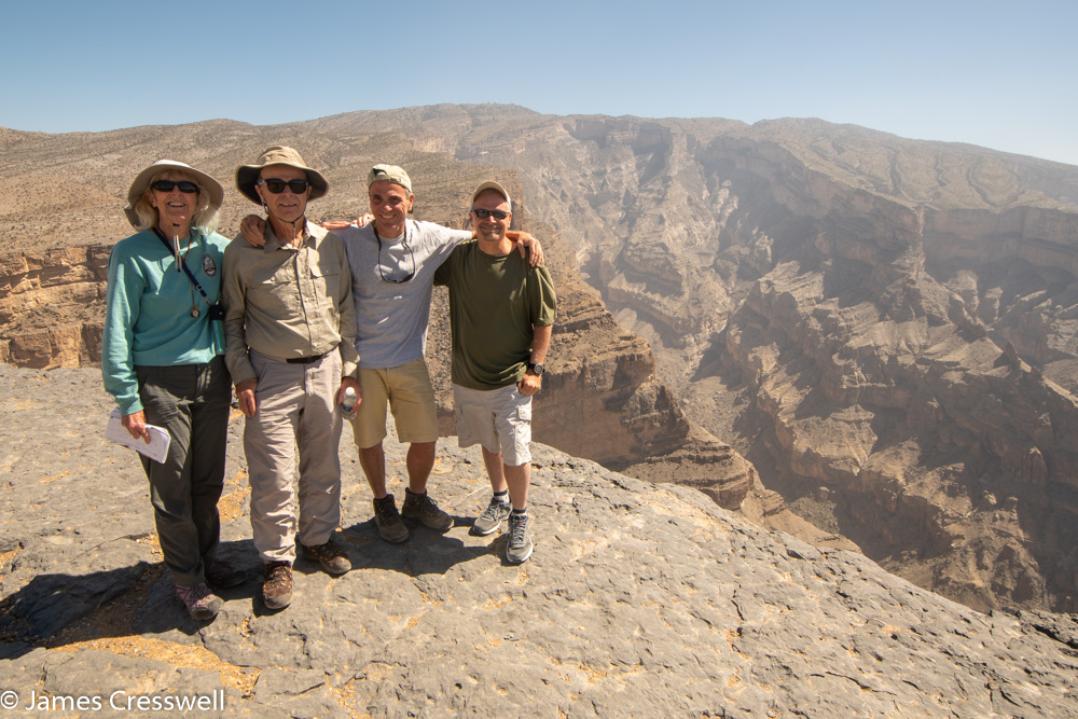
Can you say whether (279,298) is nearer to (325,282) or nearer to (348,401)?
(325,282)

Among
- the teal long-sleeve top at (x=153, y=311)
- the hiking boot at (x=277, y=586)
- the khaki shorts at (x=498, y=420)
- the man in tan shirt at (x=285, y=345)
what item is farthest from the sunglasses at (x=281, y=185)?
the hiking boot at (x=277, y=586)

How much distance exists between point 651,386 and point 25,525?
21145mm

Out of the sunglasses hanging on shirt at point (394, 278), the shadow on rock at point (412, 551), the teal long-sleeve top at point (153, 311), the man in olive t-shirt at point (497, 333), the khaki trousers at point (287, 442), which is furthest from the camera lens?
the shadow on rock at point (412, 551)

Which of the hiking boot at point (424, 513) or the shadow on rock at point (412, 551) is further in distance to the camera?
the hiking boot at point (424, 513)

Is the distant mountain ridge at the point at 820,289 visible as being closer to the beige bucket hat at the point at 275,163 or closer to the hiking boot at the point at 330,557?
the hiking boot at the point at 330,557

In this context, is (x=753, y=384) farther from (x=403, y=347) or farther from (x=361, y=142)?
(x=403, y=347)

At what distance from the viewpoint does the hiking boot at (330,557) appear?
12.0ft

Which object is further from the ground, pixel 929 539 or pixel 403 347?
pixel 403 347

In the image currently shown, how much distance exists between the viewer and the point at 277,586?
3334mm

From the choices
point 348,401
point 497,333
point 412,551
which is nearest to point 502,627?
point 412,551

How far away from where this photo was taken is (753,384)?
46.1 meters

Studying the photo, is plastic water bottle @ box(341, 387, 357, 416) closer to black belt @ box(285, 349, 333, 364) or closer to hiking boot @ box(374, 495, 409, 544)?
black belt @ box(285, 349, 333, 364)

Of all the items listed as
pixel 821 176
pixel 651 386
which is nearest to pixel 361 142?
pixel 651 386

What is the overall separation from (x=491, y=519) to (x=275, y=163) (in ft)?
8.94
